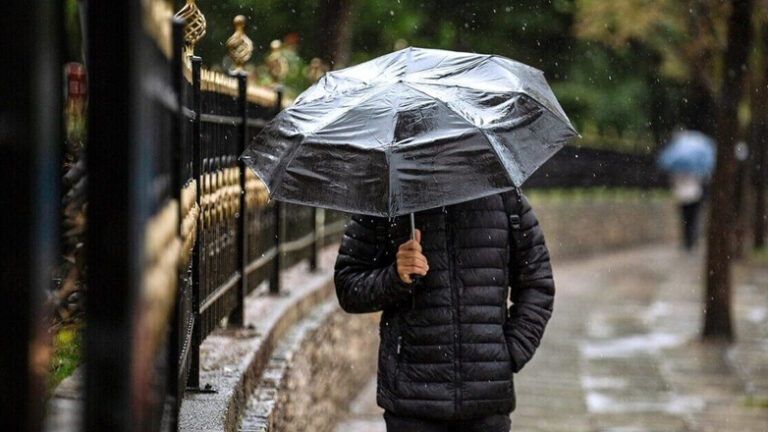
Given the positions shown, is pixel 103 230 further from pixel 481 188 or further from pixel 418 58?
pixel 418 58

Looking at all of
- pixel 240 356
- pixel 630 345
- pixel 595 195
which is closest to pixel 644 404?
pixel 630 345

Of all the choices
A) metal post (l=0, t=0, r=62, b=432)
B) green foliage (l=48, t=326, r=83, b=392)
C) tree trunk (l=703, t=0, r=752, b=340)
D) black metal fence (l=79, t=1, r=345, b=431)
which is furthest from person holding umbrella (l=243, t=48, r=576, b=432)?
tree trunk (l=703, t=0, r=752, b=340)

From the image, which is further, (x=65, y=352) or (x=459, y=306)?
(x=459, y=306)

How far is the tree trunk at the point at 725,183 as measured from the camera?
11516mm

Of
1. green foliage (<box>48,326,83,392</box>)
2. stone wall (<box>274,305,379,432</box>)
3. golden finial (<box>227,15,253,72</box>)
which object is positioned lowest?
stone wall (<box>274,305,379,432</box>)

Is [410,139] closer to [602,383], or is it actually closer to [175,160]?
[175,160]

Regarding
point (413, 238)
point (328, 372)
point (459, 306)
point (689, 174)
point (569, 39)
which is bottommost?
point (328, 372)

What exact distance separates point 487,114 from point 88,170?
2.54 metres

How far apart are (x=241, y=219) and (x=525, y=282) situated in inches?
81.8

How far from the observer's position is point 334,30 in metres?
15.0

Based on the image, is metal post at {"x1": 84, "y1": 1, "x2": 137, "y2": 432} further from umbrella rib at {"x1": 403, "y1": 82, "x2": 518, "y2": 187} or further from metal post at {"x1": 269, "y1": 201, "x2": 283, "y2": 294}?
metal post at {"x1": 269, "y1": 201, "x2": 283, "y2": 294}

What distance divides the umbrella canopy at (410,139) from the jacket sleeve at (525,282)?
221mm

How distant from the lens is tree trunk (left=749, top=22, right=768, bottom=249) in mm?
19766

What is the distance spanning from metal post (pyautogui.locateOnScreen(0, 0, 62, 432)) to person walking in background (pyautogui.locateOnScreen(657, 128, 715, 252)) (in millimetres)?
19032
